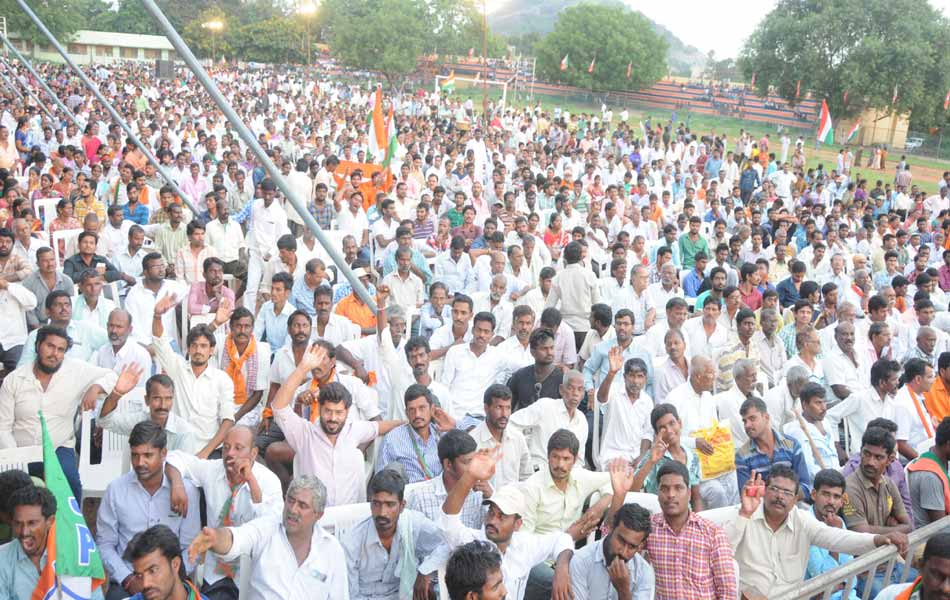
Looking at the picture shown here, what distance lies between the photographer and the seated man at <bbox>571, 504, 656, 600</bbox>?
371cm

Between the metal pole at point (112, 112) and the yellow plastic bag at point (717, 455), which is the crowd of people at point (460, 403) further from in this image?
the metal pole at point (112, 112)

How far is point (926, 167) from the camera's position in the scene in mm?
33500

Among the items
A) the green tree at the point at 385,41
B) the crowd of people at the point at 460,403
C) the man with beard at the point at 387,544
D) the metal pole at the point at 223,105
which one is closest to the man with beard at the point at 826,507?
the crowd of people at the point at 460,403

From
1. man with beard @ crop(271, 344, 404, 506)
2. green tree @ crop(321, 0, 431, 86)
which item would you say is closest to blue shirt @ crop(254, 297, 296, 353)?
man with beard @ crop(271, 344, 404, 506)

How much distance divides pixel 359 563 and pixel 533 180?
11555 millimetres

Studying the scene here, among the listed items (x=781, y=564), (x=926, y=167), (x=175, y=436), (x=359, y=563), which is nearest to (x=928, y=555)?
(x=781, y=564)

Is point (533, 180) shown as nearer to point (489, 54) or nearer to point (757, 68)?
point (757, 68)

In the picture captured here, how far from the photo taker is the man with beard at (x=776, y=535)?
412cm

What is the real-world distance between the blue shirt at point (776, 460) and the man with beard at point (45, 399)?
3.63 m

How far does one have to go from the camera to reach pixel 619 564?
12.2 feet

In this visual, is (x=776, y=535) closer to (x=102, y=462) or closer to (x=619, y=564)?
(x=619, y=564)

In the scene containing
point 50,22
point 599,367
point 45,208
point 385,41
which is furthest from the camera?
point 50,22

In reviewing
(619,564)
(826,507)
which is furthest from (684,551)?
(826,507)

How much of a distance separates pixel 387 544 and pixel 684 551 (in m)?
1.39
